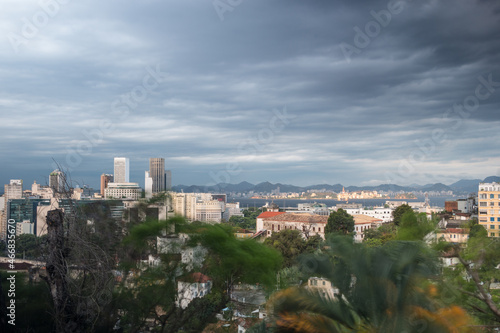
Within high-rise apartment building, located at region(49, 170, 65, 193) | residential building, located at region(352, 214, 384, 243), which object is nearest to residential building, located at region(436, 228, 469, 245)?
high-rise apartment building, located at region(49, 170, 65, 193)

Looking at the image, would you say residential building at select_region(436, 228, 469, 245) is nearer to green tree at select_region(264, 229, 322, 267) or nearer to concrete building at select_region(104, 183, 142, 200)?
concrete building at select_region(104, 183, 142, 200)

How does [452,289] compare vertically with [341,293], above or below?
below

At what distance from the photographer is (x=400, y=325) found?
10.1 feet

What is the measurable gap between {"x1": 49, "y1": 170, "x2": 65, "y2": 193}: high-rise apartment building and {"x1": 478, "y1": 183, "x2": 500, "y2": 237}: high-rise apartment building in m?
31.5

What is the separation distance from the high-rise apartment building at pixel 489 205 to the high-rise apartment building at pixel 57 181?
31.5 meters

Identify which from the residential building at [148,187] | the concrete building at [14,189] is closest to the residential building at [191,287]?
the residential building at [148,187]

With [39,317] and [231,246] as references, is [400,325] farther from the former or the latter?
[39,317]

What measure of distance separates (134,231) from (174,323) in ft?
4.84

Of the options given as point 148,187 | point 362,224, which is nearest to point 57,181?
point 148,187

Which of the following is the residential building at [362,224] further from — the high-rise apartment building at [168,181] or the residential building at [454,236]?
the high-rise apartment building at [168,181]

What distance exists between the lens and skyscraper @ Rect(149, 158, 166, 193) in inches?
284

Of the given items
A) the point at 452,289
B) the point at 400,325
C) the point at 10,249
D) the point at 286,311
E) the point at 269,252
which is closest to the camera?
the point at 400,325

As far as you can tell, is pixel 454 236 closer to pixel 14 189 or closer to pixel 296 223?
pixel 14 189

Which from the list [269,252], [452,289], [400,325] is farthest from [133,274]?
[452,289]
